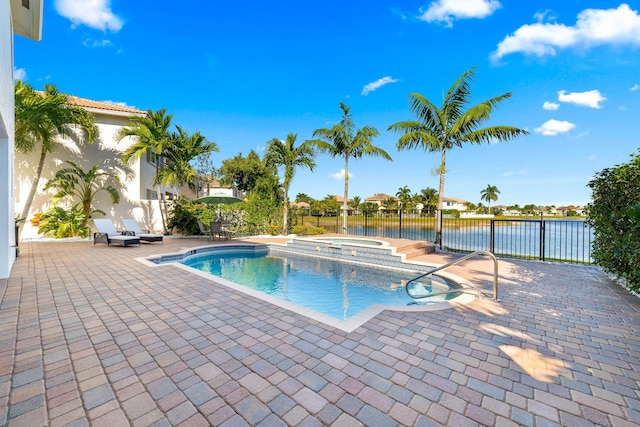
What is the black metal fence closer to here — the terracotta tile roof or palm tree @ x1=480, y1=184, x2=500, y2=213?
the terracotta tile roof

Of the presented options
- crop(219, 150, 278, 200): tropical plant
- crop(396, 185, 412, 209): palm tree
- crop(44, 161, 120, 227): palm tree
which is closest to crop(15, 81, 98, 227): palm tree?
crop(44, 161, 120, 227): palm tree

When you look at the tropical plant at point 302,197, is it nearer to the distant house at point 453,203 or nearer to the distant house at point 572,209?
the distant house at point 453,203

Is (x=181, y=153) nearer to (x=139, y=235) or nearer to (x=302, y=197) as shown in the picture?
(x=139, y=235)

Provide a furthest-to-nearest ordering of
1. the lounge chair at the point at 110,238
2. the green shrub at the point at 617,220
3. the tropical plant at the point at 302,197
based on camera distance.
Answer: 1. the tropical plant at the point at 302,197
2. the lounge chair at the point at 110,238
3. the green shrub at the point at 617,220

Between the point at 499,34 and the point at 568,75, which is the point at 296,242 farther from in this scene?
the point at 568,75

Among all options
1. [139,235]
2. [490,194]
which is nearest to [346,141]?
[139,235]

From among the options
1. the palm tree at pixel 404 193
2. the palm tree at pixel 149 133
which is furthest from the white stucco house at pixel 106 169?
the palm tree at pixel 404 193

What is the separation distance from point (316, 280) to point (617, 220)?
6.74 meters

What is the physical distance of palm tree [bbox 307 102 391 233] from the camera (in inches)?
551

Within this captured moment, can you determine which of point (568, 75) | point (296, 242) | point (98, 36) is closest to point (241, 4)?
point (98, 36)

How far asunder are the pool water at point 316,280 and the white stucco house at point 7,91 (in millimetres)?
4458

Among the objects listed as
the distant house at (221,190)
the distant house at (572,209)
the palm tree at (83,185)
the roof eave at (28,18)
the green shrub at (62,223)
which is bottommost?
the green shrub at (62,223)

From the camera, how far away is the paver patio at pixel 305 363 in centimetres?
204

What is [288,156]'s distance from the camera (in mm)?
15680
